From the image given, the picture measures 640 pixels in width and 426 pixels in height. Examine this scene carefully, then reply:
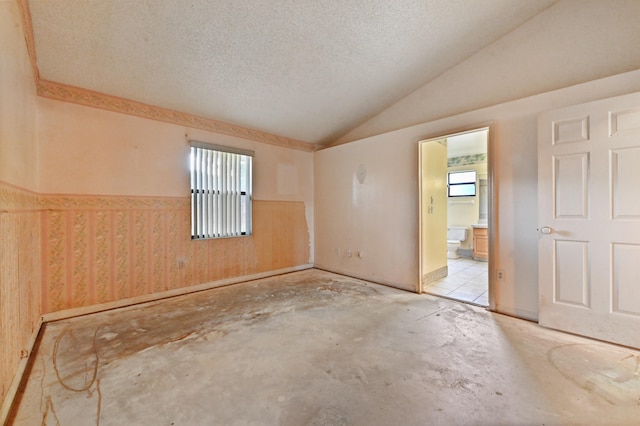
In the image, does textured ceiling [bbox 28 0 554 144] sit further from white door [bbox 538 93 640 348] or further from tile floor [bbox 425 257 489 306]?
tile floor [bbox 425 257 489 306]

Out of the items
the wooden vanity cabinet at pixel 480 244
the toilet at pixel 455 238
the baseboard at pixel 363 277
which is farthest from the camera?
the toilet at pixel 455 238

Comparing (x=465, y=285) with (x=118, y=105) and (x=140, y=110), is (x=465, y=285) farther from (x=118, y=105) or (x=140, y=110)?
(x=118, y=105)

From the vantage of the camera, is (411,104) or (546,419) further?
(411,104)

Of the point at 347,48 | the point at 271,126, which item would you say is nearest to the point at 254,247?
the point at 271,126

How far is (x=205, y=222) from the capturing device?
13.0ft

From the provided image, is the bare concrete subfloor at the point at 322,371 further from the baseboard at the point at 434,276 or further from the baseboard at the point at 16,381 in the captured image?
the baseboard at the point at 434,276

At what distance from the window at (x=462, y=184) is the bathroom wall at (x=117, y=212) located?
5.50 m

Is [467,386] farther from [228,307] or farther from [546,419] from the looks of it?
[228,307]

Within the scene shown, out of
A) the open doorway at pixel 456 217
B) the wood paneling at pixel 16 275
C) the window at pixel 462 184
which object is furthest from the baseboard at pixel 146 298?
the window at pixel 462 184

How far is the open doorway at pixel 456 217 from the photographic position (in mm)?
3791

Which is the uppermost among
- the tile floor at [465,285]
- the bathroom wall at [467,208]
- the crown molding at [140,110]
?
the crown molding at [140,110]

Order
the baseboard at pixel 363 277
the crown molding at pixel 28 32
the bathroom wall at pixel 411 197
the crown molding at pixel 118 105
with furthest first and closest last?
1. the baseboard at pixel 363 277
2. the bathroom wall at pixel 411 197
3. the crown molding at pixel 118 105
4. the crown molding at pixel 28 32

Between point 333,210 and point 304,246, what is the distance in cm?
97

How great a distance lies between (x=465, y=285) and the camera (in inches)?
160
